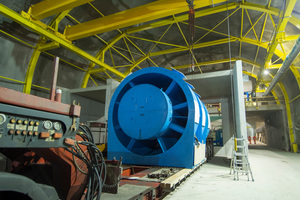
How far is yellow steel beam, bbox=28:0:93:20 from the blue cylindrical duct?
3546 millimetres

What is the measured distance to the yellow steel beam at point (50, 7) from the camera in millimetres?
6016

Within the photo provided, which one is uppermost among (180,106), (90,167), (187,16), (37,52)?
(187,16)

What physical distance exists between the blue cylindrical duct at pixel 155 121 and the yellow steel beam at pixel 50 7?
11.6 ft

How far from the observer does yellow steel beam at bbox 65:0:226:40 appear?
629 cm

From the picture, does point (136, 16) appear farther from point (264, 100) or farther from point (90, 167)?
point (264, 100)

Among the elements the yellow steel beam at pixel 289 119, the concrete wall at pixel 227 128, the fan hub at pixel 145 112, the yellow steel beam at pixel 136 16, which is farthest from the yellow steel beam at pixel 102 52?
the yellow steel beam at pixel 289 119

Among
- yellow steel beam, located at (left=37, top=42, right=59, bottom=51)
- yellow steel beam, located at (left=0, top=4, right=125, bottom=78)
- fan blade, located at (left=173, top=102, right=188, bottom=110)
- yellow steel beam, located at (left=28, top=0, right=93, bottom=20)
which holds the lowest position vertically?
fan blade, located at (left=173, top=102, right=188, bottom=110)

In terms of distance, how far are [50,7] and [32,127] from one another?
6.69 metres

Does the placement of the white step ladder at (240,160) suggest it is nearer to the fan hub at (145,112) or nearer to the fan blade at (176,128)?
the fan blade at (176,128)

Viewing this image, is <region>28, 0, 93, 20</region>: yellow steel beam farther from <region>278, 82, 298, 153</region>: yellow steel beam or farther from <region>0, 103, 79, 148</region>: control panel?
<region>278, 82, 298, 153</region>: yellow steel beam

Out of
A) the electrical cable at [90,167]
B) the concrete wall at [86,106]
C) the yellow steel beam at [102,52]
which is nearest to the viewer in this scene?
the electrical cable at [90,167]

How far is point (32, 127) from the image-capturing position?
114cm

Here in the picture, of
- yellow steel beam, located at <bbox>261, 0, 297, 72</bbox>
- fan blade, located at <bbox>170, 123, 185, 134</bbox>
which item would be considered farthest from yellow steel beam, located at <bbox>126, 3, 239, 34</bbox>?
fan blade, located at <bbox>170, 123, 185, 134</bbox>

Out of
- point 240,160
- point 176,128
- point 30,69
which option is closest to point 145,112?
point 176,128
